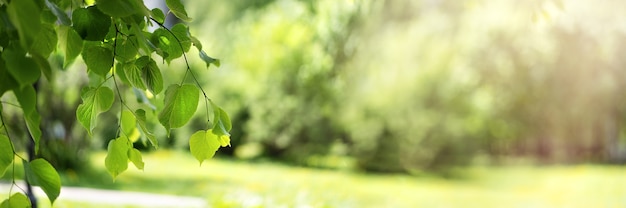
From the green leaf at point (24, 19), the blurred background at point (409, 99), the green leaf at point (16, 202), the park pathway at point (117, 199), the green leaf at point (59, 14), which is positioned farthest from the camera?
the blurred background at point (409, 99)

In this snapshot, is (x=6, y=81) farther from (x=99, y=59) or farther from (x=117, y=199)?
(x=117, y=199)

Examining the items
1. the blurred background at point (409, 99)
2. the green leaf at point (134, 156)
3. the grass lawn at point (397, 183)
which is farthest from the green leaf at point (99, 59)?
the blurred background at point (409, 99)

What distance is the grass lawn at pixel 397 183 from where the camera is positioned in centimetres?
623

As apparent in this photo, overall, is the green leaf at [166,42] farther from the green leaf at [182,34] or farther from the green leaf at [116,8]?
the green leaf at [116,8]

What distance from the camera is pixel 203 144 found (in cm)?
68

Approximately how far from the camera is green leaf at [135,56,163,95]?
667mm

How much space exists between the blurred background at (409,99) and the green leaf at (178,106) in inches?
237

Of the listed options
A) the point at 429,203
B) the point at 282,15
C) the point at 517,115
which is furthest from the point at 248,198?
the point at 517,115

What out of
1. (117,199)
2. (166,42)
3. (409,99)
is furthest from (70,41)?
(409,99)

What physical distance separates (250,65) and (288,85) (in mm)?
561

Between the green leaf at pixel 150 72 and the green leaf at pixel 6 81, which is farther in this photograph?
the green leaf at pixel 150 72

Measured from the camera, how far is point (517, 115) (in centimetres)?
965

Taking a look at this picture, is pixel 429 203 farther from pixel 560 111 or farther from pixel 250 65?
pixel 560 111

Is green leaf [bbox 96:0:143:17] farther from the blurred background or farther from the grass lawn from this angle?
the blurred background
